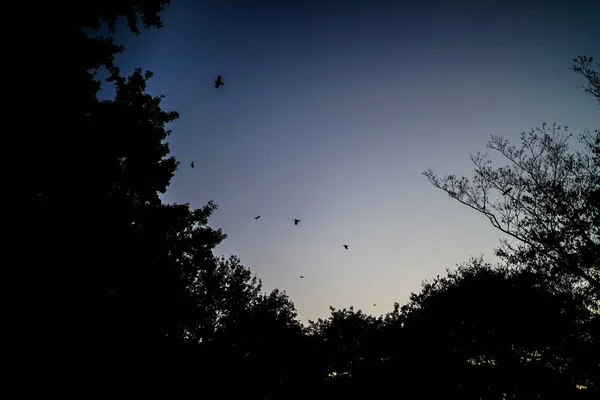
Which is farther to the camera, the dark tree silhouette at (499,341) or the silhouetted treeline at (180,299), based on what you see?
the dark tree silhouette at (499,341)

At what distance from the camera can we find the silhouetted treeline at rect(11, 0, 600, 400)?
26.4 feet

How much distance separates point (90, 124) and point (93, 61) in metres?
2.54

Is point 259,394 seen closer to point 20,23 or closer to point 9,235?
point 9,235

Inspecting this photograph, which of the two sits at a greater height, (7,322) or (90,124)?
(90,124)

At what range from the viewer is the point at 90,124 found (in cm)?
1041

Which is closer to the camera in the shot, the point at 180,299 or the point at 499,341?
the point at 180,299

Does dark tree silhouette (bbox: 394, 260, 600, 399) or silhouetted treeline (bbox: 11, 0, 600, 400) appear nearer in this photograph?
silhouetted treeline (bbox: 11, 0, 600, 400)

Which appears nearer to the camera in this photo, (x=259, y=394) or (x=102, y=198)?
(x=102, y=198)

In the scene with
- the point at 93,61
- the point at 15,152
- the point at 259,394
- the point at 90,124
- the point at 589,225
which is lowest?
the point at 259,394

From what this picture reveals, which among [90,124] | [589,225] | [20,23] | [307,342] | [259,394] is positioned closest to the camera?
[20,23]

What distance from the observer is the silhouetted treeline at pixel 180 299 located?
804 cm

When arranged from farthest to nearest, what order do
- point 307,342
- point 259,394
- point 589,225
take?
point 307,342, point 259,394, point 589,225

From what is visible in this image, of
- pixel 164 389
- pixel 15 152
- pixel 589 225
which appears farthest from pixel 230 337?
pixel 589 225

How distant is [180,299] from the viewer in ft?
39.4
